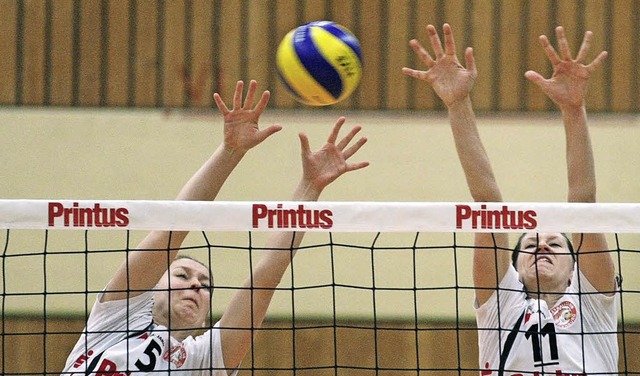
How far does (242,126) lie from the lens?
391cm

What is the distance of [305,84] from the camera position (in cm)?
428

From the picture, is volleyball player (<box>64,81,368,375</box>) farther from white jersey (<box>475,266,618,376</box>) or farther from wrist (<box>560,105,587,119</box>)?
wrist (<box>560,105,587,119</box>)

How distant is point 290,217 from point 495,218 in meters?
0.79

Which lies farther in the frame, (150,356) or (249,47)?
(249,47)

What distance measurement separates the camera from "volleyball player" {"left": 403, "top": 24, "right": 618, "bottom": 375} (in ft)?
12.1

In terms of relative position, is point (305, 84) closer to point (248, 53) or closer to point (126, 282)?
point (126, 282)

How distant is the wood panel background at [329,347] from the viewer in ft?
23.9

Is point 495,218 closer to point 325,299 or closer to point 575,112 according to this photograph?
point 575,112

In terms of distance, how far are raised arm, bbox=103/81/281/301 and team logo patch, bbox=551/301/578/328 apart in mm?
1390

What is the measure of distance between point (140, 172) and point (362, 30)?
215 cm

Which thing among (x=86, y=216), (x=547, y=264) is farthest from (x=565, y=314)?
(x=86, y=216)

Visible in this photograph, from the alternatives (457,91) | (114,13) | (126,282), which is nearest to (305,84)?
(457,91)

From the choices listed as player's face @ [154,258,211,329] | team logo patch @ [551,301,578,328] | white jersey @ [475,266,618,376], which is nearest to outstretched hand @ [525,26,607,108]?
white jersey @ [475,266,618,376]

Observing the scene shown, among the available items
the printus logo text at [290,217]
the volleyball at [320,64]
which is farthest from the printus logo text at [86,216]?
the volleyball at [320,64]
